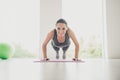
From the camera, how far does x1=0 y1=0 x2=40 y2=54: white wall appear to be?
10.8 feet

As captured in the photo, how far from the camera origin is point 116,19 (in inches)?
128

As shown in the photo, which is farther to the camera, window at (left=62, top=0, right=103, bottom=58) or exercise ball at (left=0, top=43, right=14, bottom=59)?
window at (left=62, top=0, right=103, bottom=58)

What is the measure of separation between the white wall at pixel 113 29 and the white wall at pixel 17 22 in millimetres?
1291

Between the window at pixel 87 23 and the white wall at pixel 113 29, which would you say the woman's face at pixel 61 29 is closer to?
the window at pixel 87 23

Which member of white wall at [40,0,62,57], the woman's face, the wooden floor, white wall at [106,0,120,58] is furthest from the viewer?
white wall at [106,0,120,58]

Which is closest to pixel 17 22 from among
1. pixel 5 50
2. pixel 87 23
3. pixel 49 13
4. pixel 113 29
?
pixel 49 13

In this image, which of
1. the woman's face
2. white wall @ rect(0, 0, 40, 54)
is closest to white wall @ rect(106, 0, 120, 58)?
the woman's face

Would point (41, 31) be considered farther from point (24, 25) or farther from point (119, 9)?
point (119, 9)

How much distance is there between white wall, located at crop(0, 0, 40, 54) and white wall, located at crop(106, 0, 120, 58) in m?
1.29

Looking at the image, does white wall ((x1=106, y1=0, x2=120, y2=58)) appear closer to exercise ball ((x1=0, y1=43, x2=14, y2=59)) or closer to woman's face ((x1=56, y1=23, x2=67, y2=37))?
woman's face ((x1=56, y1=23, x2=67, y2=37))

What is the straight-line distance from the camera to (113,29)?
324 cm

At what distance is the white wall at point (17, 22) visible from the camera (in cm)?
329

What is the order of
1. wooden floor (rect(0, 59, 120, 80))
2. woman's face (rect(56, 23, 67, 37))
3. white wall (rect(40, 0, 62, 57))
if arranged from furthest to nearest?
white wall (rect(40, 0, 62, 57)), woman's face (rect(56, 23, 67, 37)), wooden floor (rect(0, 59, 120, 80))

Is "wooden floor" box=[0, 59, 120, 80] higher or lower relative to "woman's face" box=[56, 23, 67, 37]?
lower
